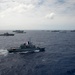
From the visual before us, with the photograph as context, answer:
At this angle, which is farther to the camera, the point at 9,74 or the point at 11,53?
the point at 11,53

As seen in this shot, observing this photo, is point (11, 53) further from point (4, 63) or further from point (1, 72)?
point (1, 72)

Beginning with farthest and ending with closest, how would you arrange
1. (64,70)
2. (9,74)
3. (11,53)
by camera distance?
(11,53) → (64,70) → (9,74)

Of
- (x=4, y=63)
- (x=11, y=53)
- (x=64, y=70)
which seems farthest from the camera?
(x=11, y=53)

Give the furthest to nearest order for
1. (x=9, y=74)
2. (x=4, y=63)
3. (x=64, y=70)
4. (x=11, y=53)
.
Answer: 1. (x=11, y=53)
2. (x=4, y=63)
3. (x=64, y=70)
4. (x=9, y=74)

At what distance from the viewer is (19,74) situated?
62344 millimetres

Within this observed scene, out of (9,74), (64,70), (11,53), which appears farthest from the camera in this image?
(11,53)

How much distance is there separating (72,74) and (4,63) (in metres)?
35.7

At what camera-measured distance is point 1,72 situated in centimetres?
6550

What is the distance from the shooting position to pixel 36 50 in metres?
113

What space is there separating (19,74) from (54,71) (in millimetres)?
14806

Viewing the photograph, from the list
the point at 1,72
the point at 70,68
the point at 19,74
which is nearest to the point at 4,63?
the point at 1,72

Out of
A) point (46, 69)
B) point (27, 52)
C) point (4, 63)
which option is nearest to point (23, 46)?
point (27, 52)

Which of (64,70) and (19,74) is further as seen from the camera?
(64,70)

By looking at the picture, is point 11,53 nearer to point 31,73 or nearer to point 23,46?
point 23,46
